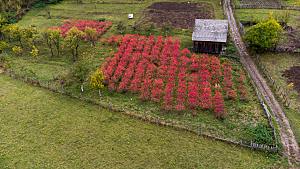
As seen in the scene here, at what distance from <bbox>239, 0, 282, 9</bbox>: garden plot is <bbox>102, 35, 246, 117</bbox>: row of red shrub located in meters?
27.4

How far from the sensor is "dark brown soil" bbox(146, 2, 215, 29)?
63022mm

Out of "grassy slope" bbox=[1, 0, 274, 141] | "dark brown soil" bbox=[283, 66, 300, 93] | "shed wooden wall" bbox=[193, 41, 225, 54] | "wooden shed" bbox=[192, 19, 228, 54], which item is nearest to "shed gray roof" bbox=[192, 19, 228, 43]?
"wooden shed" bbox=[192, 19, 228, 54]

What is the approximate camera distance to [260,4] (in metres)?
70.1

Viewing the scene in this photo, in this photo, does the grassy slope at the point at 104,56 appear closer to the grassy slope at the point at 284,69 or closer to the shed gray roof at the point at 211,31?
the grassy slope at the point at 284,69

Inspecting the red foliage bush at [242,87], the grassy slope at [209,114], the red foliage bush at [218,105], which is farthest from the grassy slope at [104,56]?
the red foliage bush at [242,87]

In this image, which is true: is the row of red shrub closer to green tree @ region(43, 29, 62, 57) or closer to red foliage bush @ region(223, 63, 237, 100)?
red foliage bush @ region(223, 63, 237, 100)

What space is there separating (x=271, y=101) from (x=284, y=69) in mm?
9440

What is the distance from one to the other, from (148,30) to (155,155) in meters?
32.7

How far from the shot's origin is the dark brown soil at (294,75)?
41.9 m

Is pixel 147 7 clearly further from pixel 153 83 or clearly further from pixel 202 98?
pixel 202 98

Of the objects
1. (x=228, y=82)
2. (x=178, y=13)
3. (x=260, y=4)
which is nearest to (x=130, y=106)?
(x=228, y=82)

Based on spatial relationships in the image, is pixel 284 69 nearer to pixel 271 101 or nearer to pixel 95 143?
pixel 271 101

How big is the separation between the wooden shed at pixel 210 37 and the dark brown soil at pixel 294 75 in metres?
10.6

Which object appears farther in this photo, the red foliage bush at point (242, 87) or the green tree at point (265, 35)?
the green tree at point (265, 35)
